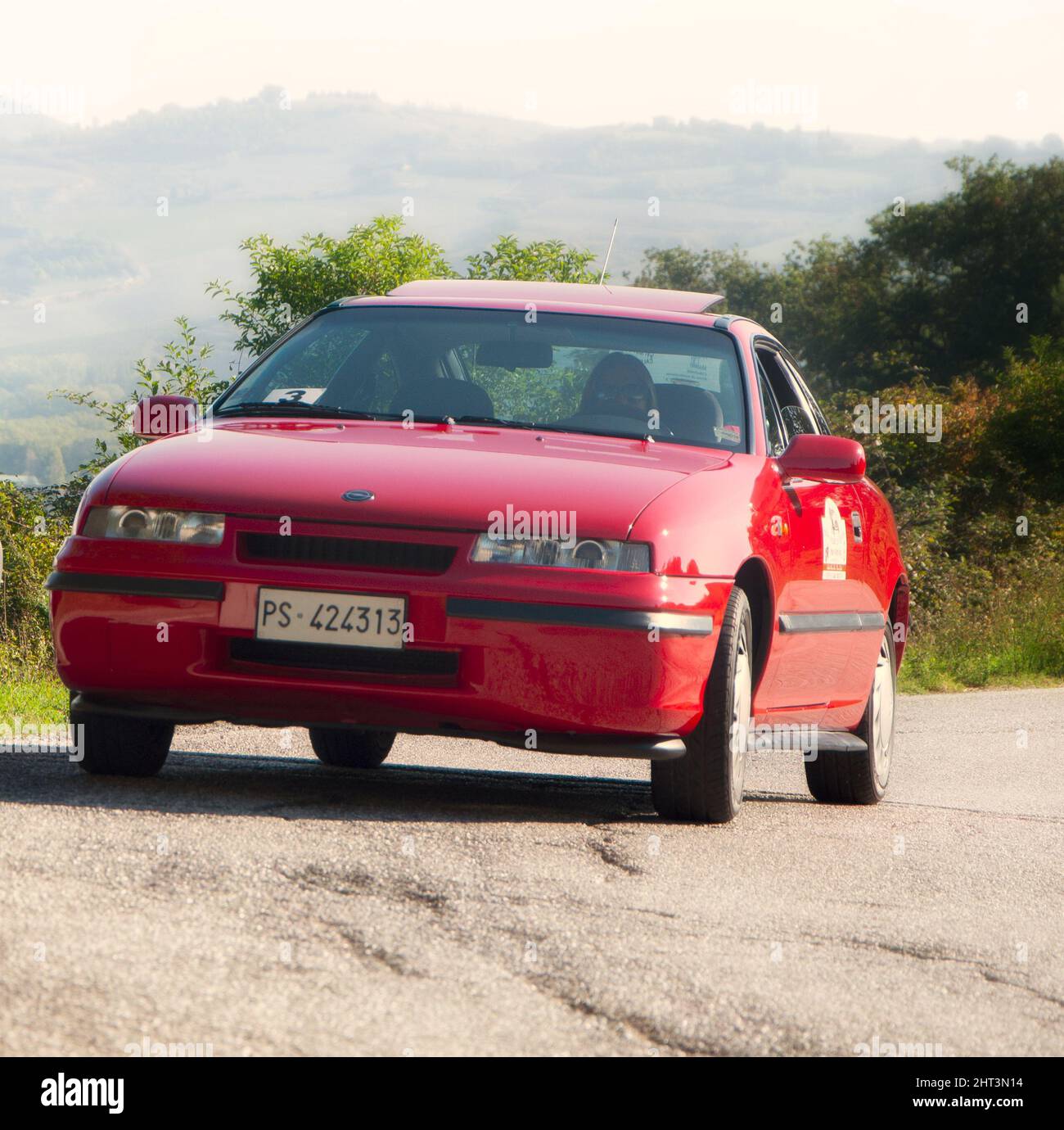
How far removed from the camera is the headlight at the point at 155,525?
5.44m

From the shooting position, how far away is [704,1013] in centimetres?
346

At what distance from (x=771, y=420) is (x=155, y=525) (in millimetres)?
2511

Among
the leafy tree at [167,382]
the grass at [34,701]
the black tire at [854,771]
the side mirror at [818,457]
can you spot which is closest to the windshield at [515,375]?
the side mirror at [818,457]

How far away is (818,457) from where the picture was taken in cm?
641

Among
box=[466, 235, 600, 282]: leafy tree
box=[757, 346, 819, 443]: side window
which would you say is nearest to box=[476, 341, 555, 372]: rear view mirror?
box=[757, 346, 819, 443]: side window

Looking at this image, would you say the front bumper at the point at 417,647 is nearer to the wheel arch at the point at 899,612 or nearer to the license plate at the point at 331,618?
the license plate at the point at 331,618

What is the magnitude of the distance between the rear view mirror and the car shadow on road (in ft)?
4.99

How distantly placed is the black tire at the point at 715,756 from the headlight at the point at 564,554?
0.44 m

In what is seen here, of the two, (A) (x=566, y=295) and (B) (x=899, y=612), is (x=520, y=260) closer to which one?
(B) (x=899, y=612)

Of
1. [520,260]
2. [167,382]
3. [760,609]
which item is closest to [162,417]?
[760,609]
